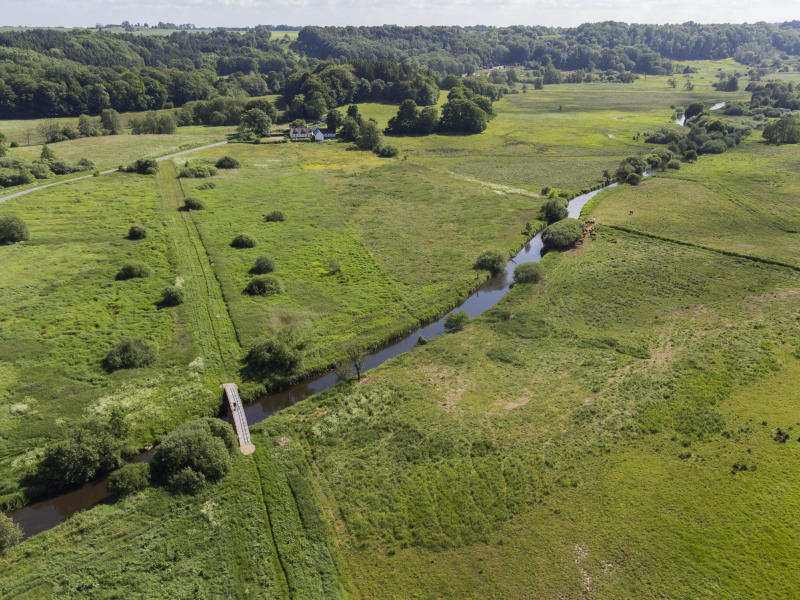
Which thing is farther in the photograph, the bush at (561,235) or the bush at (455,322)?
the bush at (561,235)

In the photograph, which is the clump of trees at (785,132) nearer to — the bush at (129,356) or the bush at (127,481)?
the bush at (129,356)

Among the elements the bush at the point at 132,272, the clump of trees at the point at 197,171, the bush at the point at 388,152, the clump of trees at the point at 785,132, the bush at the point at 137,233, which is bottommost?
the bush at the point at 132,272

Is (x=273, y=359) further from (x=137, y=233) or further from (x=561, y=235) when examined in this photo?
(x=561, y=235)

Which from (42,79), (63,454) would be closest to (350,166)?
(63,454)

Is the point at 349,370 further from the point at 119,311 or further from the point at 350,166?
the point at 350,166

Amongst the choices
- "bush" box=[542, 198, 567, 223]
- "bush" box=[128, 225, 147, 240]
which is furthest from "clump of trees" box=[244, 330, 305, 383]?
"bush" box=[542, 198, 567, 223]

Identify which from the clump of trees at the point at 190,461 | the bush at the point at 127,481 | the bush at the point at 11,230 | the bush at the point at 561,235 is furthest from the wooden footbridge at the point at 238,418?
the bush at the point at 561,235
